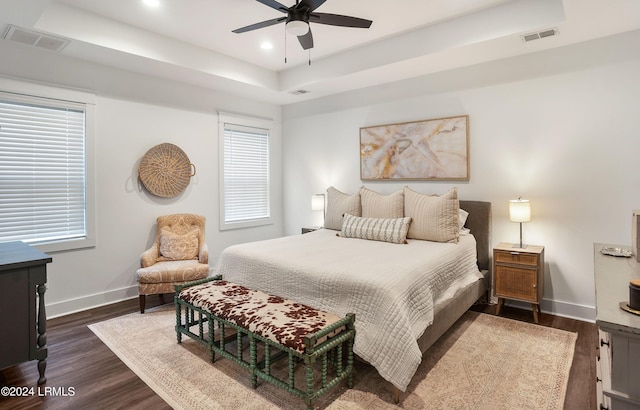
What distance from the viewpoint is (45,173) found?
11.5 ft

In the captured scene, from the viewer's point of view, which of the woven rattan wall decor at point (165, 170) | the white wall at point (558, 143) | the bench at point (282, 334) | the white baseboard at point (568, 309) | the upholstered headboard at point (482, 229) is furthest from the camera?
the woven rattan wall decor at point (165, 170)

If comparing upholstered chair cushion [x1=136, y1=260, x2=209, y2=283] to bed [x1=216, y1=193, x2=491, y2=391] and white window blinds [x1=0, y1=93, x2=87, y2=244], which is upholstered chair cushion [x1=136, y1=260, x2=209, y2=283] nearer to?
bed [x1=216, y1=193, x2=491, y2=391]

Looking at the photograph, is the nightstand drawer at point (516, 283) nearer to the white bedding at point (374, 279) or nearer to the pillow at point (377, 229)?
the white bedding at point (374, 279)

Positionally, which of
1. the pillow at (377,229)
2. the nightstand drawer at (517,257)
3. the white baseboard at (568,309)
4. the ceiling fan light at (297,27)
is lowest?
the white baseboard at (568,309)

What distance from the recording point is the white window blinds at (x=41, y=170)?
10.8ft

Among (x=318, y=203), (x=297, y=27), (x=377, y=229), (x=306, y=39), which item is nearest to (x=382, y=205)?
(x=377, y=229)

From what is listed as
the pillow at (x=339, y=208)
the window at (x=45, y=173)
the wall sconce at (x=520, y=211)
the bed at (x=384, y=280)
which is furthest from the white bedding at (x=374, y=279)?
the window at (x=45, y=173)

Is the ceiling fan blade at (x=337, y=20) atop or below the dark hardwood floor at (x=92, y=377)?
atop

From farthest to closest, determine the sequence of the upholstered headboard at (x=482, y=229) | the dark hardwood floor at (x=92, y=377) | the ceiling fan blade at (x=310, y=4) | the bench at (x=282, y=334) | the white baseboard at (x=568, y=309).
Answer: the upholstered headboard at (x=482, y=229), the white baseboard at (x=568, y=309), the ceiling fan blade at (x=310, y=4), the dark hardwood floor at (x=92, y=377), the bench at (x=282, y=334)

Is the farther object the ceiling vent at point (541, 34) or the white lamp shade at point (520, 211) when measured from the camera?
the white lamp shade at point (520, 211)

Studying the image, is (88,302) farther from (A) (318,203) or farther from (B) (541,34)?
(B) (541,34)

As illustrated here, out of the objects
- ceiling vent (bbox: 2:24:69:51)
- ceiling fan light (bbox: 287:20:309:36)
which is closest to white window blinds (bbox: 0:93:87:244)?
ceiling vent (bbox: 2:24:69:51)

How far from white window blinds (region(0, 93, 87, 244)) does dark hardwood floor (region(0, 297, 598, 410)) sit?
1003 mm

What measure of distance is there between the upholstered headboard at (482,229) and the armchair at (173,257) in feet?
9.96
